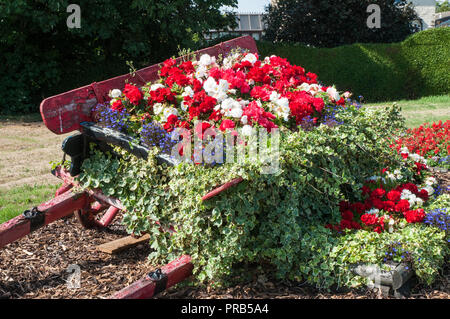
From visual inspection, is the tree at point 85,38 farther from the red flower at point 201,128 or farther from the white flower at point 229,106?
the red flower at point 201,128

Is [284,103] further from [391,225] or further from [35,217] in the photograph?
[35,217]

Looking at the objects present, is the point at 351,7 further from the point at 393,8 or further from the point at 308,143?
the point at 308,143

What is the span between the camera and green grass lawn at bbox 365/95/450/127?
9.27 m

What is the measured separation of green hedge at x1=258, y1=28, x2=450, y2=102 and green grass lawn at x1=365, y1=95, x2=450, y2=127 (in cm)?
57

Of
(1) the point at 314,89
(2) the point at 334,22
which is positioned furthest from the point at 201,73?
(2) the point at 334,22

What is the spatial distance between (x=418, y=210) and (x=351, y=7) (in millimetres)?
11968

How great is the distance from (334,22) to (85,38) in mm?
7127

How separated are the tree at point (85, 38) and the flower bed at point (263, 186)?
6.72 m

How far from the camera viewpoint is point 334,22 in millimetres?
14086

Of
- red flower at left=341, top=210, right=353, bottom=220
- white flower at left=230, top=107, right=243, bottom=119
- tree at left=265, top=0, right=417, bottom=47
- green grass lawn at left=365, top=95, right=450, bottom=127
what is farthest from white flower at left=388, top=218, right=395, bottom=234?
tree at left=265, top=0, right=417, bottom=47

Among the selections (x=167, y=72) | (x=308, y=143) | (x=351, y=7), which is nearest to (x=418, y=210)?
(x=308, y=143)

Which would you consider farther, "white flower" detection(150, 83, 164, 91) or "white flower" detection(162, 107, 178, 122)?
"white flower" detection(150, 83, 164, 91)

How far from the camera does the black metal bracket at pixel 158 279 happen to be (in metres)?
2.63

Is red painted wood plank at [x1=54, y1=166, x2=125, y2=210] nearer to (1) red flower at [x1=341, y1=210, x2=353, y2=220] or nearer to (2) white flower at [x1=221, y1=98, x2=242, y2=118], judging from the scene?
(2) white flower at [x1=221, y1=98, x2=242, y2=118]
